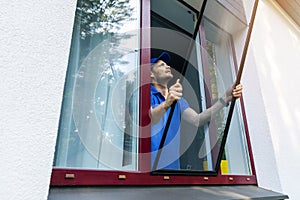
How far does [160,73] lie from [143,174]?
757 mm

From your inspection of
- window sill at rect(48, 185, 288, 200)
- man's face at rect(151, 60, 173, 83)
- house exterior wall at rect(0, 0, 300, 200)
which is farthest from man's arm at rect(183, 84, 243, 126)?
house exterior wall at rect(0, 0, 300, 200)

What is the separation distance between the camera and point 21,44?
1.82 ft

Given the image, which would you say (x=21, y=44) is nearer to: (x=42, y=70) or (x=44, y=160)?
(x=42, y=70)

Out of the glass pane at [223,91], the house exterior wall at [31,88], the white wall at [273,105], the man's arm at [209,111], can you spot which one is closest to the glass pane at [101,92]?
the house exterior wall at [31,88]

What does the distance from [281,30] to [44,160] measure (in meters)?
2.53

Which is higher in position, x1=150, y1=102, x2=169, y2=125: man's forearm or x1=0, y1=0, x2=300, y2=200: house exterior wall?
x1=150, y1=102, x2=169, y2=125: man's forearm

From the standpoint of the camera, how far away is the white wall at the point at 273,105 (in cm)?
146

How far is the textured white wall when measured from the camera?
48 centimetres

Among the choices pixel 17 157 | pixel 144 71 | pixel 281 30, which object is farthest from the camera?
pixel 281 30

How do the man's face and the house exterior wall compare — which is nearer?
the house exterior wall

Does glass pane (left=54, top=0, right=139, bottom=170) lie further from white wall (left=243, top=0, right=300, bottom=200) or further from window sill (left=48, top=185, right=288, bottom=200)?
white wall (left=243, top=0, right=300, bottom=200)

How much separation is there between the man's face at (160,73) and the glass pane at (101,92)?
29 cm

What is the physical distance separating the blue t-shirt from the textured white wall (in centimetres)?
60

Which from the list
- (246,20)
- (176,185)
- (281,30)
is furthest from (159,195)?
(281,30)
